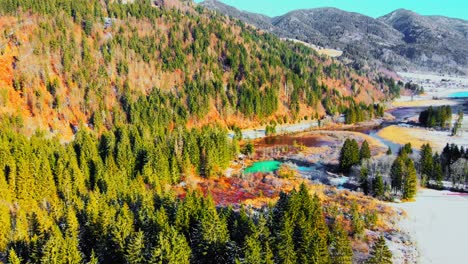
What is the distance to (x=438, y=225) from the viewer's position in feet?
239

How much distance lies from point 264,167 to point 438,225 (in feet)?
189

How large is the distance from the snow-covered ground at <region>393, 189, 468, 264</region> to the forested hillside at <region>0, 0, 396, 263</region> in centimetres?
1113

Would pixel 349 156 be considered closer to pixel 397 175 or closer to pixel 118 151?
pixel 397 175

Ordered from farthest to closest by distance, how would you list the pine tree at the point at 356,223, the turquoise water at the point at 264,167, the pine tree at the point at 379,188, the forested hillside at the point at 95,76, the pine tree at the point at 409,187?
1. the forested hillside at the point at 95,76
2. the turquoise water at the point at 264,167
3. the pine tree at the point at 379,188
4. the pine tree at the point at 409,187
5. the pine tree at the point at 356,223

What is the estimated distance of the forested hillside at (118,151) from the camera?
54.8 m

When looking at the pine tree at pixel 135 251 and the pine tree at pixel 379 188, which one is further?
the pine tree at pixel 379 188

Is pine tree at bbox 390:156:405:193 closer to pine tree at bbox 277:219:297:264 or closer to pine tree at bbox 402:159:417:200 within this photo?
pine tree at bbox 402:159:417:200

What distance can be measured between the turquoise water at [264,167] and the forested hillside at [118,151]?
889cm

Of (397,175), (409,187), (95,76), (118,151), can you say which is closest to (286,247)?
(409,187)

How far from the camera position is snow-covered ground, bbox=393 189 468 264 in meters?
62.3

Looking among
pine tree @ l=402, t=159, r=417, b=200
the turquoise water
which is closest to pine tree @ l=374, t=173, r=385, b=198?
pine tree @ l=402, t=159, r=417, b=200

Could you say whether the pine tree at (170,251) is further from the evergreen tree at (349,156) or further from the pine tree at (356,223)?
the evergreen tree at (349,156)

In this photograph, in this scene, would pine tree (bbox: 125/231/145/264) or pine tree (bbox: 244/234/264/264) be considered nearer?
pine tree (bbox: 244/234/264/264)

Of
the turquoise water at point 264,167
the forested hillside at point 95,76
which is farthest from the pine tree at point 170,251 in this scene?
the forested hillside at point 95,76
